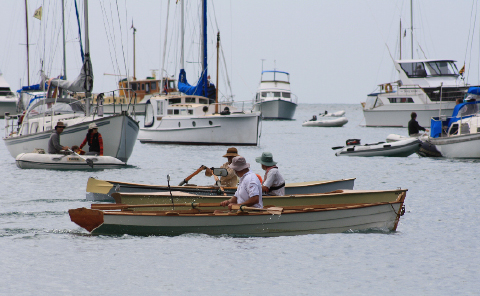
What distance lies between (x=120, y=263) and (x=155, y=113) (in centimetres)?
2719

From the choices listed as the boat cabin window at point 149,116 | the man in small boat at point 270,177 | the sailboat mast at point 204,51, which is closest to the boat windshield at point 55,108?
the boat cabin window at point 149,116

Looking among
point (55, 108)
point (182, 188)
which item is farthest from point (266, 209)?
point (55, 108)

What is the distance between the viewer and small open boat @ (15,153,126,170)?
826 inches

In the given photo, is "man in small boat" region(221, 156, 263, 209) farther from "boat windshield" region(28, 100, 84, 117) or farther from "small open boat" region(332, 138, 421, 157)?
"small open boat" region(332, 138, 421, 157)

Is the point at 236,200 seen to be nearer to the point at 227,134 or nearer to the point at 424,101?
the point at 227,134

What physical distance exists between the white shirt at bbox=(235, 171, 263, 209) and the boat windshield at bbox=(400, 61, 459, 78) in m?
42.5

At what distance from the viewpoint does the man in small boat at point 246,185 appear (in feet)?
34.6

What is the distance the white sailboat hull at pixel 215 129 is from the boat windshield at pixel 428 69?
21829 mm

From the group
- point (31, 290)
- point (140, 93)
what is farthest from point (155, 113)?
point (140, 93)

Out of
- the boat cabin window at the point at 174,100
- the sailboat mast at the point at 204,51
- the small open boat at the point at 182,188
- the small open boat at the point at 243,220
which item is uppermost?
the sailboat mast at the point at 204,51

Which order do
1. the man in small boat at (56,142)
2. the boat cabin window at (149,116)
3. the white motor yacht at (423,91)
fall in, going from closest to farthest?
the man in small boat at (56,142) < the boat cabin window at (149,116) < the white motor yacht at (423,91)

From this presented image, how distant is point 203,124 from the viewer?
113 ft

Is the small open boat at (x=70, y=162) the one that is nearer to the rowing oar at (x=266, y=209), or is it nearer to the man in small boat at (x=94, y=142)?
the man in small boat at (x=94, y=142)

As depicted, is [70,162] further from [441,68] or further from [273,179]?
[441,68]
